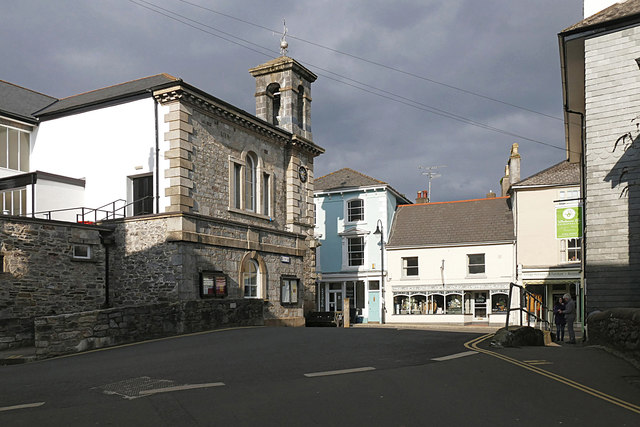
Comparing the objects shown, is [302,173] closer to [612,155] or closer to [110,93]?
[110,93]

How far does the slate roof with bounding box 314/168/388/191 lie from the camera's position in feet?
144

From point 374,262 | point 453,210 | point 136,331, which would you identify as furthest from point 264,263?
point 453,210

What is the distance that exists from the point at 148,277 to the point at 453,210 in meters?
26.3

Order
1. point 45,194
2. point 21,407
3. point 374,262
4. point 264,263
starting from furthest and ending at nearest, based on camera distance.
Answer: point 374,262
point 264,263
point 45,194
point 21,407

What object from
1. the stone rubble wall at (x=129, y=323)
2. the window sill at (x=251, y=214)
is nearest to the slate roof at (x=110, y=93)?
the window sill at (x=251, y=214)

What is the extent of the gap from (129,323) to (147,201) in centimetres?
845

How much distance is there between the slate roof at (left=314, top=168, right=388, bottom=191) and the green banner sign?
70.6 feet

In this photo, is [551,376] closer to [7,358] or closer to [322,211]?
[7,358]

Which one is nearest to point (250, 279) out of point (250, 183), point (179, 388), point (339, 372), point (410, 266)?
point (250, 183)

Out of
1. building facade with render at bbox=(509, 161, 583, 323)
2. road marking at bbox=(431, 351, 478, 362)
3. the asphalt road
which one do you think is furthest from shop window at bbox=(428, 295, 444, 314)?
road marking at bbox=(431, 351, 478, 362)

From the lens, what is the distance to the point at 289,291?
92.6 feet

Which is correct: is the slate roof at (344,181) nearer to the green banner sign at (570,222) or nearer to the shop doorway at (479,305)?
the shop doorway at (479,305)

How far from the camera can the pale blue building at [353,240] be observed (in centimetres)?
4241

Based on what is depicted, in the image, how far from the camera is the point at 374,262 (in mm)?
42469
